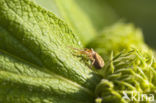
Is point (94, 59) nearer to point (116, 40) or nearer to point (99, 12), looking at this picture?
point (116, 40)

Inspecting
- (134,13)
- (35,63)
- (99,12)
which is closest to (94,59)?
(35,63)

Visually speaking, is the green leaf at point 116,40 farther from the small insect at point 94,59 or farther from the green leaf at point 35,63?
the green leaf at point 35,63

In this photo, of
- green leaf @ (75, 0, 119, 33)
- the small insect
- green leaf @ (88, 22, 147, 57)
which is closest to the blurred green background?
green leaf @ (75, 0, 119, 33)

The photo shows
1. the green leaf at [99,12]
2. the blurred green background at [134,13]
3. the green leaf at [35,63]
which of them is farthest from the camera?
the blurred green background at [134,13]

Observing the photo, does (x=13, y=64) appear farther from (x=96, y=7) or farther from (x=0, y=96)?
(x=96, y=7)

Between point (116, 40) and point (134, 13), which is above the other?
point (134, 13)

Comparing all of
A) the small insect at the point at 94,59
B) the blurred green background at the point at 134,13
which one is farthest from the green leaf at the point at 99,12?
the small insect at the point at 94,59
